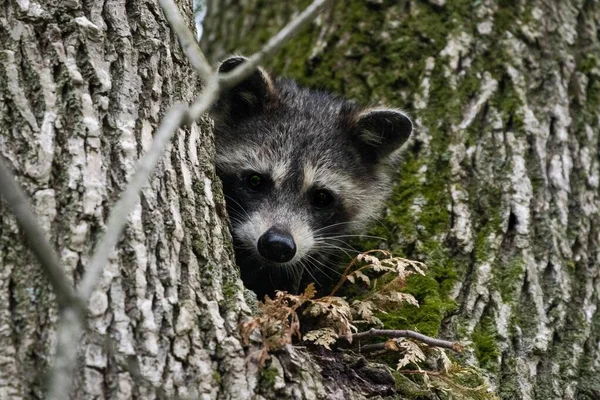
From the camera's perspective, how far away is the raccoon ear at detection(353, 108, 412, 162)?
4.44m

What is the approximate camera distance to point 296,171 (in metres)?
4.43

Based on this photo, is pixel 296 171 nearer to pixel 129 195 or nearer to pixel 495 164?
pixel 495 164

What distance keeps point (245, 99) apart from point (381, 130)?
2.79 feet

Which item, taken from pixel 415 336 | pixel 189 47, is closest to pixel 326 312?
Answer: pixel 415 336

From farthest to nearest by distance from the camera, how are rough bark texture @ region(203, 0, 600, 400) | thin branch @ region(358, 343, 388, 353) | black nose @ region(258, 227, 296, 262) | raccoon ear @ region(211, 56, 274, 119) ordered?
raccoon ear @ region(211, 56, 274, 119) → black nose @ region(258, 227, 296, 262) → rough bark texture @ region(203, 0, 600, 400) → thin branch @ region(358, 343, 388, 353)

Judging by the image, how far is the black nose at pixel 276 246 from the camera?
405cm

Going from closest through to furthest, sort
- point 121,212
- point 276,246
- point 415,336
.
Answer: point 121,212
point 415,336
point 276,246

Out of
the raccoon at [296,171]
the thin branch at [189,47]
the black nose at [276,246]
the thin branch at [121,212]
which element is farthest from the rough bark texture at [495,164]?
the thin branch at [121,212]

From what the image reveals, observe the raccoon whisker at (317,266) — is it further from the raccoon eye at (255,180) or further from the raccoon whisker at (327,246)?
the raccoon eye at (255,180)

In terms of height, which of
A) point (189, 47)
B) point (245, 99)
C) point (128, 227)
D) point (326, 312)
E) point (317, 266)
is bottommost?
point (326, 312)

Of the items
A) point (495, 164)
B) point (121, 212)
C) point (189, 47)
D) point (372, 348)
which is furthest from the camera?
point (495, 164)

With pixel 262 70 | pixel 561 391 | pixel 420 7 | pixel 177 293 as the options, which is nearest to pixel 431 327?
pixel 561 391

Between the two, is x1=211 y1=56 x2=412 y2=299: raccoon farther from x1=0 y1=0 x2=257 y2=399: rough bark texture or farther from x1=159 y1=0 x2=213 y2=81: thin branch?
x1=159 y1=0 x2=213 y2=81: thin branch

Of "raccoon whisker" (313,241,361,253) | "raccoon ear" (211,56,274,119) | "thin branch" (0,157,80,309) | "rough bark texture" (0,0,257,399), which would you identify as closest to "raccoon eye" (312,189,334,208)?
"raccoon whisker" (313,241,361,253)
